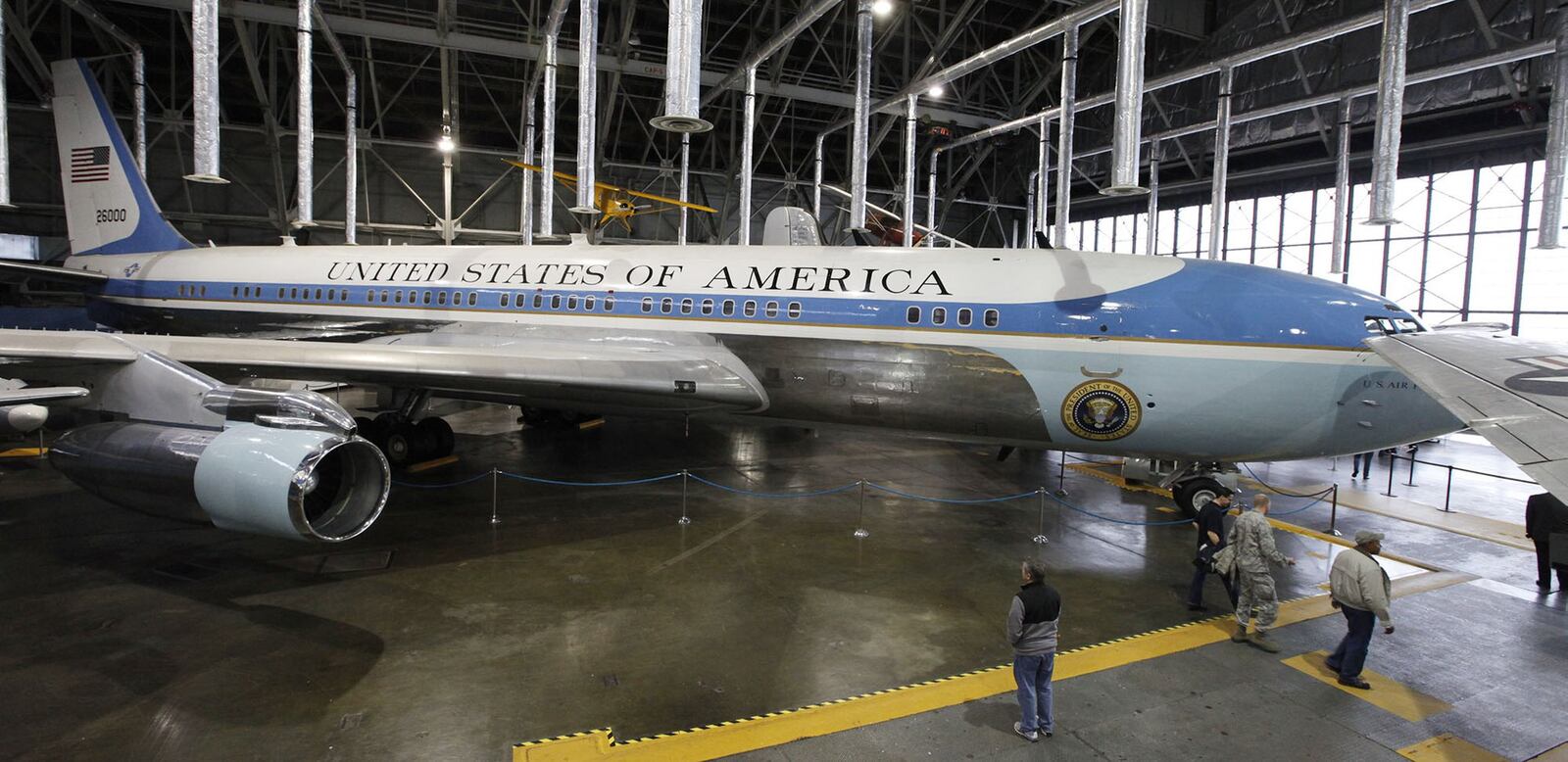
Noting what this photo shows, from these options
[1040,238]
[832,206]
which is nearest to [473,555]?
[1040,238]

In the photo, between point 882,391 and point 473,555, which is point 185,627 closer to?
point 473,555

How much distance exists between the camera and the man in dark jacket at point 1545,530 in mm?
7785

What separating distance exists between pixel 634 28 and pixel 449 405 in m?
14.2

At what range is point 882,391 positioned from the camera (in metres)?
9.23

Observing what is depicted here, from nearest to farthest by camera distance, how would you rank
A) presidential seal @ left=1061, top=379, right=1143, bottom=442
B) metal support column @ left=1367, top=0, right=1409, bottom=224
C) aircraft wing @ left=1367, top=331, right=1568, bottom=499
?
aircraft wing @ left=1367, top=331, right=1568, bottom=499 < presidential seal @ left=1061, top=379, right=1143, bottom=442 < metal support column @ left=1367, top=0, right=1409, bottom=224

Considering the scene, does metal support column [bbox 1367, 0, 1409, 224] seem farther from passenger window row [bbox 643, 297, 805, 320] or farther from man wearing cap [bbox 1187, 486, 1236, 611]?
passenger window row [bbox 643, 297, 805, 320]

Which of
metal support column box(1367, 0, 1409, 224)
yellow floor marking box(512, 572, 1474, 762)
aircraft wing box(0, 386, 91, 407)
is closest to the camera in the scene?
yellow floor marking box(512, 572, 1474, 762)

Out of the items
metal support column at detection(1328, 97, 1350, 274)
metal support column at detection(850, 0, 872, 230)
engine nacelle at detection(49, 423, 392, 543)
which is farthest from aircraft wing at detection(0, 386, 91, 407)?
metal support column at detection(1328, 97, 1350, 274)

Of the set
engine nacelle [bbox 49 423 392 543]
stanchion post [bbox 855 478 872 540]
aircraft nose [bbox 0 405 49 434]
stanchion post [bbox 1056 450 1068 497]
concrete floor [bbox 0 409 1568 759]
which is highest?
aircraft nose [bbox 0 405 49 434]

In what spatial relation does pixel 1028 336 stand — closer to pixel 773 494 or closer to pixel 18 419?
pixel 773 494

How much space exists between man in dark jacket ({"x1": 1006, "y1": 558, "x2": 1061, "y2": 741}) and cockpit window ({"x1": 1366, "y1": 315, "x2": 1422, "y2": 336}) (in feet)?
20.1

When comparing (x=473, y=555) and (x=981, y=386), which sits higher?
(x=981, y=386)

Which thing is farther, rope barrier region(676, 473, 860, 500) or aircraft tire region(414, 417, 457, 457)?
aircraft tire region(414, 417, 457, 457)

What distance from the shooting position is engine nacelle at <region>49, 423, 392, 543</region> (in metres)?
5.73
